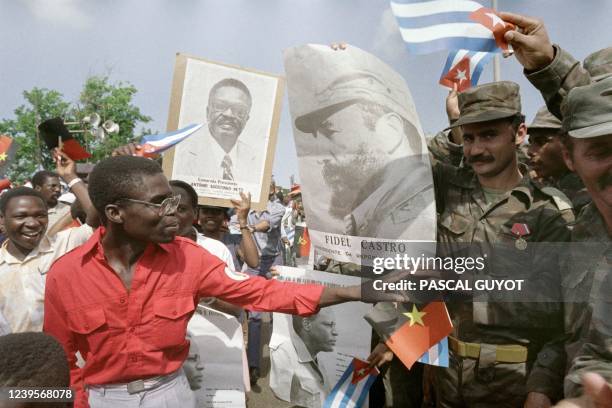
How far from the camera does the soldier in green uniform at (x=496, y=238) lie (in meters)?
2.24

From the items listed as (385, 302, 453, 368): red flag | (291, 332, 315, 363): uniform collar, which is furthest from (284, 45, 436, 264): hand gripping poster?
(291, 332, 315, 363): uniform collar

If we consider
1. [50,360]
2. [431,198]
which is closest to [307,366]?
[431,198]

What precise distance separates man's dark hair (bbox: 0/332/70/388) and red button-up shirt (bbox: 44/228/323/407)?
1.88ft

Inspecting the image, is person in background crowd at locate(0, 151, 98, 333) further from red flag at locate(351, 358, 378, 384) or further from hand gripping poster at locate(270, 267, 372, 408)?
red flag at locate(351, 358, 378, 384)

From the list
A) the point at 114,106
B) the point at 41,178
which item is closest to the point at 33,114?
the point at 114,106

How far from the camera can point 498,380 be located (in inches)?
89.7

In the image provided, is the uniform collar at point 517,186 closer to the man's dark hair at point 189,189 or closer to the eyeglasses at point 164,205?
the eyeglasses at point 164,205

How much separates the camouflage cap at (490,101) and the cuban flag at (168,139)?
1.75 metres

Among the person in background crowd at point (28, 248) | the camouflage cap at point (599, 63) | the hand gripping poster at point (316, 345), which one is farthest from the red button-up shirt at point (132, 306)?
the camouflage cap at point (599, 63)

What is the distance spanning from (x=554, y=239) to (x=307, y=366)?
1458mm

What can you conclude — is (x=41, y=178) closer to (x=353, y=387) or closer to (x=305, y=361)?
(x=305, y=361)

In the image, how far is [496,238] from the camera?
93.9 inches

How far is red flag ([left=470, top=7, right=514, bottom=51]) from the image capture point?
1.93m

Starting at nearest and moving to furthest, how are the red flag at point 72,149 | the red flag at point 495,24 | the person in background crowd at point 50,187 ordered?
the red flag at point 495,24 < the red flag at point 72,149 < the person in background crowd at point 50,187
